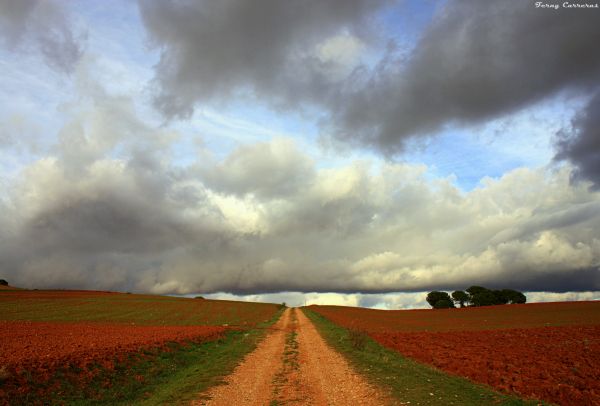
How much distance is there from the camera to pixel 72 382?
52.5 feet

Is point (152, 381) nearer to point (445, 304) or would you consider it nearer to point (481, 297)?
point (481, 297)

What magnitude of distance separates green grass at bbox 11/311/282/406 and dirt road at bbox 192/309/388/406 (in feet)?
3.64

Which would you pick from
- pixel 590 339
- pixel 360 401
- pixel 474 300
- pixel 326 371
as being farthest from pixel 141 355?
pixel 474 300

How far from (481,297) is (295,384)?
147 m

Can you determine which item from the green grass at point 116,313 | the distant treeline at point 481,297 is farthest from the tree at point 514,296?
the green grass at point 116,313

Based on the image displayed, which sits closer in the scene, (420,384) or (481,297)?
(420,384)

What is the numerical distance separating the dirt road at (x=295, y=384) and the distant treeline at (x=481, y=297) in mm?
137699

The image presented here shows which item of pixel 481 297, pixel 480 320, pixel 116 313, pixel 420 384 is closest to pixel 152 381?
pixel 420 384

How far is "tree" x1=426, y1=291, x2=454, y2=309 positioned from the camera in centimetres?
15138

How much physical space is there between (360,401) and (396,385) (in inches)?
122

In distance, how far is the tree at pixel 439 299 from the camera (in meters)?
151

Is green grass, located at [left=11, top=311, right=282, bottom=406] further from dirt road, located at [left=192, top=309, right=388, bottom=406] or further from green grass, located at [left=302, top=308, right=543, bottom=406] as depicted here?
green grass, located at [left=302, top=308, right=543, bottom=406]

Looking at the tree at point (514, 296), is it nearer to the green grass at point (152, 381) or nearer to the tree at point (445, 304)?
the tree at point (445, 304)

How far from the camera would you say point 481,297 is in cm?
14038
